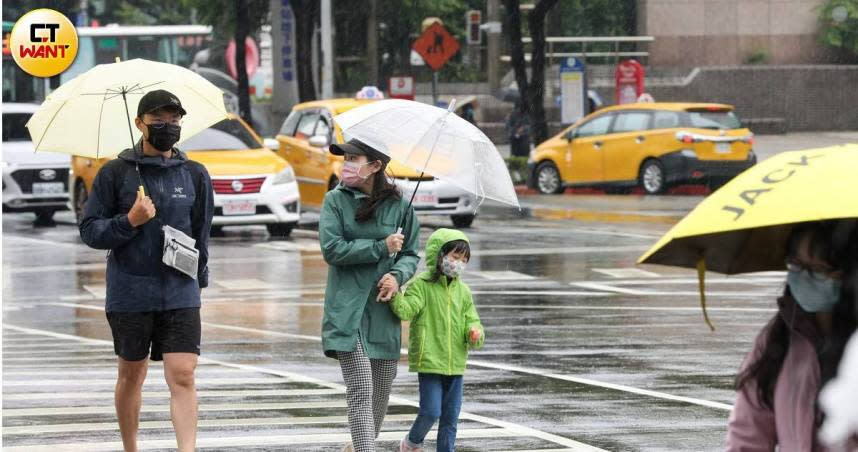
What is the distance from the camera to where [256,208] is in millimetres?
22828

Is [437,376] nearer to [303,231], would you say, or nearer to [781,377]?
[781,377]

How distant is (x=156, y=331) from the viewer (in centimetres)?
784

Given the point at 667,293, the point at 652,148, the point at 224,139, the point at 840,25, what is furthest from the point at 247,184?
the point at 840,25

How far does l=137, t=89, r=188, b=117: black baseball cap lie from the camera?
7.71m

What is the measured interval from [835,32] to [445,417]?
42428 mm

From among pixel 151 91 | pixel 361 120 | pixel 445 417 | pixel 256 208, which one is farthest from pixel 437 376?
pixel 256 208

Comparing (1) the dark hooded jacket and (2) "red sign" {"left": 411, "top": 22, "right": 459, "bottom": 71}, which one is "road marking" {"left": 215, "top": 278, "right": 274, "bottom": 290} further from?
(2) "red sign" {"left": 411, "top": 22, "right": 459, "bottom": 71}

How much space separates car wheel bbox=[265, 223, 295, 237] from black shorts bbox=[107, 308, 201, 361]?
15454 millimetres

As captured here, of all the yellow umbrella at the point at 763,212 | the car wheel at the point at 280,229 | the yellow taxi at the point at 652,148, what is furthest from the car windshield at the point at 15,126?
the yellow umbrella at the point at 763,212

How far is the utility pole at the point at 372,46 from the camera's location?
5222cm

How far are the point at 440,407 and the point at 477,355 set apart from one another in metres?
4.33

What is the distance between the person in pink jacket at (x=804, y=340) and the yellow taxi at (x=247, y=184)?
18578 millimetres

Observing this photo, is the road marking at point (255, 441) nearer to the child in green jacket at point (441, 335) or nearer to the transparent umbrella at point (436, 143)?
the child in green jacket at point (441, 335)

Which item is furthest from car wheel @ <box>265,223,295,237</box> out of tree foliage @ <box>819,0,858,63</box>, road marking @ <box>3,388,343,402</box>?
tree foliage @ <box>819,0,858,63</box>
